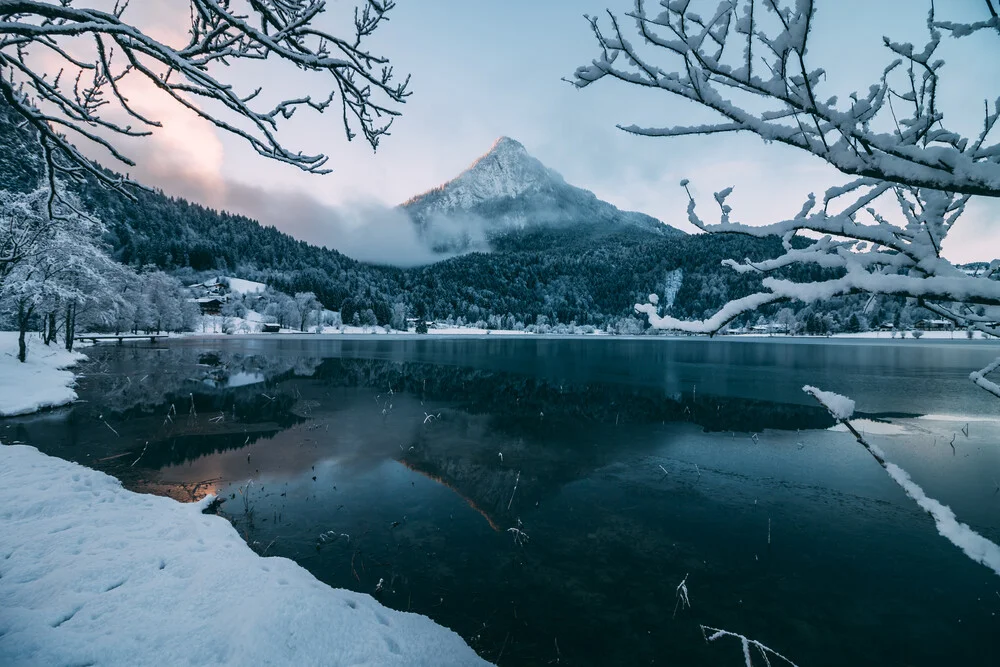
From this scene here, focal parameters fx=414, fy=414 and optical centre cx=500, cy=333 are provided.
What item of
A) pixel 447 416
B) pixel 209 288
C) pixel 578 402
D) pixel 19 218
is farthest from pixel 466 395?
pixel 209 288

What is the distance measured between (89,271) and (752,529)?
40929 mm

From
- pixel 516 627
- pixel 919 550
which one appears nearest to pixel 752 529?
pixel 919 550

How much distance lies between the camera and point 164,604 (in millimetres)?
5273

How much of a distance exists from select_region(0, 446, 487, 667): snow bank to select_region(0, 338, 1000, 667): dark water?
1809mm

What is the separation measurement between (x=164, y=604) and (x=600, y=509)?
1013 centimetres

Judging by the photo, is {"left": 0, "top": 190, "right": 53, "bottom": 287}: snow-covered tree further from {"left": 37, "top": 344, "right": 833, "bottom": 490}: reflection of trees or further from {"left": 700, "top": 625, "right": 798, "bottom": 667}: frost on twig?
{"left": 700, "top": 625, "right": 798, "bottom": 667}: frost on twig

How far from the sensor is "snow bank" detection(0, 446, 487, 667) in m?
4.44

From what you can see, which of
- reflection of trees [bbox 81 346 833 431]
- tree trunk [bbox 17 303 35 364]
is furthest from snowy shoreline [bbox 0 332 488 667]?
tree trunk [bbox 17 303 35 364]

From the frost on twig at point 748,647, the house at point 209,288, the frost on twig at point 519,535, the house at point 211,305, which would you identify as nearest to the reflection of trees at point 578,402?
the frost on twig at point 519,535

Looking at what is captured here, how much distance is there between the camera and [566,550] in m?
9.90

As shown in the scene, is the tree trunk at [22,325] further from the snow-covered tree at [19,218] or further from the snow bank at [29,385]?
the snow-covered tree at [19,218]

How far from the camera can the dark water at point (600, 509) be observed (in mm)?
7547

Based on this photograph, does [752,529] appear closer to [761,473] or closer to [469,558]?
[761,473]

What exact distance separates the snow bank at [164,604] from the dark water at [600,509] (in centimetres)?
181
